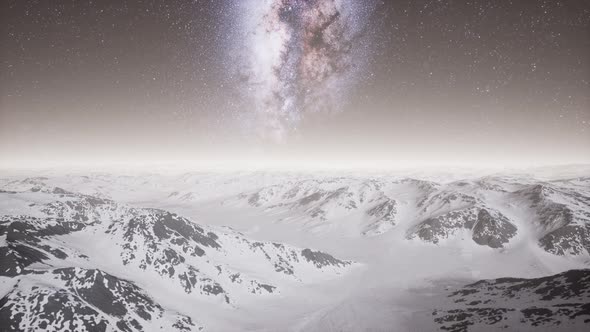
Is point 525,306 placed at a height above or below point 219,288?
above

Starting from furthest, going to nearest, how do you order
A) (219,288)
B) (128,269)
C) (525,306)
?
(128,269) < (219,288) < (525,306)

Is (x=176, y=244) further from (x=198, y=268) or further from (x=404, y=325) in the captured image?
(x=404, y=325)

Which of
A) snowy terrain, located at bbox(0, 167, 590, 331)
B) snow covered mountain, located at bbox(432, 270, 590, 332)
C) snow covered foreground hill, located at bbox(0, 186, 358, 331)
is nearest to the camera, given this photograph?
snow covered mountain, located at bbox(432, 270, 590, 332)

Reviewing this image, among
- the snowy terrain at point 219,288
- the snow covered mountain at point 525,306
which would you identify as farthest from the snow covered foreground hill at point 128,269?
the snow covered mountain at point 525,306

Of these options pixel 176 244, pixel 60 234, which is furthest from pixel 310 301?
pixel 60 234

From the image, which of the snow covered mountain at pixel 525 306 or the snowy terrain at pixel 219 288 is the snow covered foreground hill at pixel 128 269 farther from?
the snow covered mountain at pixel 525 306

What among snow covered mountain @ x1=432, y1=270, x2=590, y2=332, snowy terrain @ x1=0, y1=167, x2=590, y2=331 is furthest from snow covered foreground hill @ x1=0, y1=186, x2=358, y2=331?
snow covered mountain @ x1=432, y1=270, x2=590, y2=332

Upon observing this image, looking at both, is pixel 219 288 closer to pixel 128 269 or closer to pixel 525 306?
pixel 128 269

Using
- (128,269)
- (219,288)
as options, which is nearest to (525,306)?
(219,288)

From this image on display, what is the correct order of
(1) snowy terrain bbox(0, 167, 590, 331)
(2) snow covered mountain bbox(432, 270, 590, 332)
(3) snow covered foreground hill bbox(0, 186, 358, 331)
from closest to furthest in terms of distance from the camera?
1. (2) snow covered mountain bbox(432, 270, 590, 332)
2. (3) snow covered foreground hill bbox(0, 186, 358, 331)
3. (1) snowy terrain bbox(0, 167, 590, 331)

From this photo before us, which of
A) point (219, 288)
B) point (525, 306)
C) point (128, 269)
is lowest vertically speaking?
point (219, 288)

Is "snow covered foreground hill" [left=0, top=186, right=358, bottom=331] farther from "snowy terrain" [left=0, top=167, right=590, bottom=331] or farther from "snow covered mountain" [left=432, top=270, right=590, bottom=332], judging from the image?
"snow covered mountain" [left=432, top=270, right=590, bottom=332]
